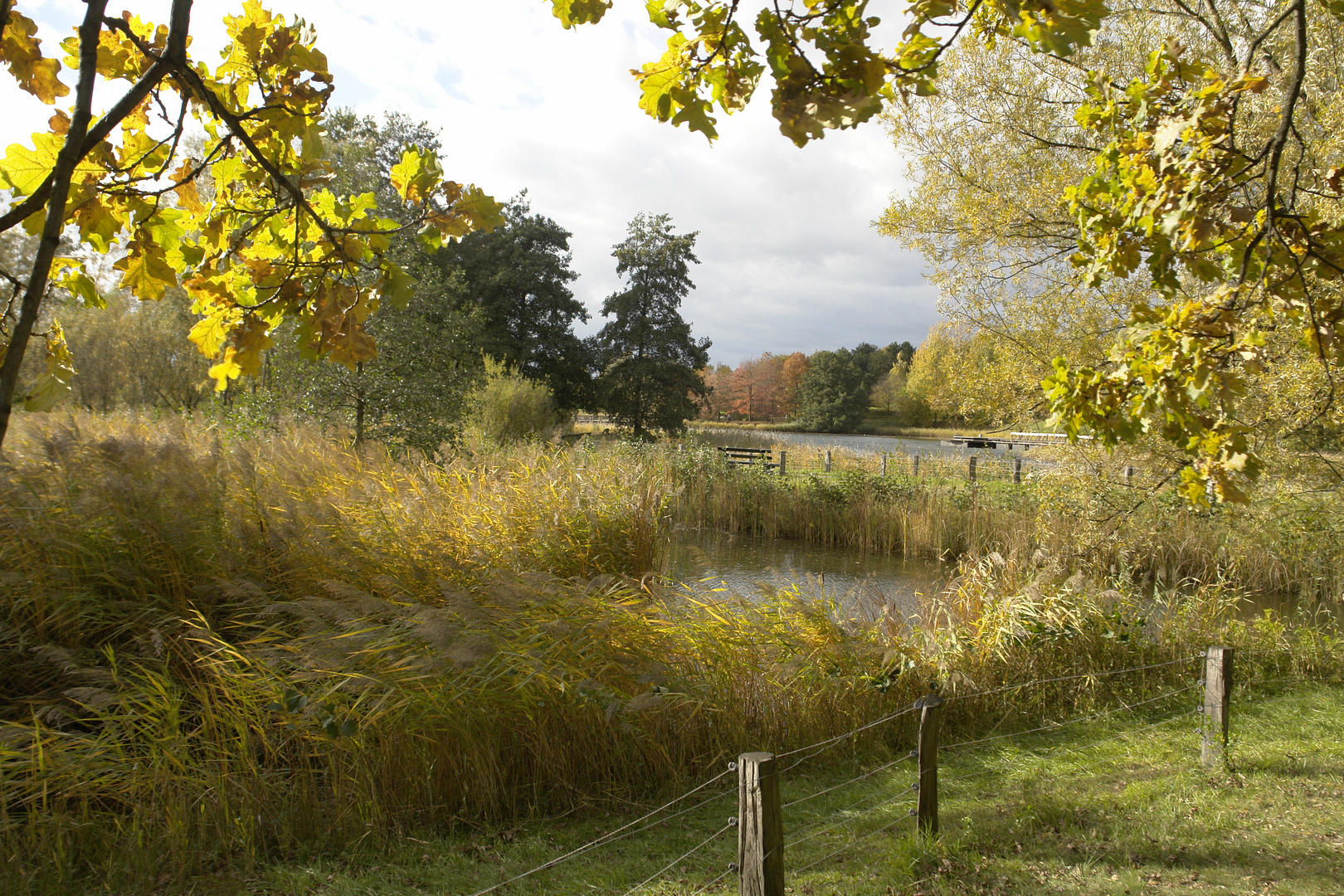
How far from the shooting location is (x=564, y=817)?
3785 mm

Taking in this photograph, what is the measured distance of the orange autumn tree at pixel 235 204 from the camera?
1.78m

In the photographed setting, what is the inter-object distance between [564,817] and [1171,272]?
3.86 meters

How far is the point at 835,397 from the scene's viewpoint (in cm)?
6103

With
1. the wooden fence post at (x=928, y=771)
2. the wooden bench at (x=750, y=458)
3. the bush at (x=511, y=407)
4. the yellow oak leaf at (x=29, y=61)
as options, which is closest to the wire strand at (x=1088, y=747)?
the wooden fence post at (x=928, y=771)

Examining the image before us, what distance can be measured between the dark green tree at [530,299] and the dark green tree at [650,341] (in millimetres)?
1457

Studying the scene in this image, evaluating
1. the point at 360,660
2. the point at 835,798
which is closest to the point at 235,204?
the point at 360,660

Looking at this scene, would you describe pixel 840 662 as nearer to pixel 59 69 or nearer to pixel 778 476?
pixel 59 69

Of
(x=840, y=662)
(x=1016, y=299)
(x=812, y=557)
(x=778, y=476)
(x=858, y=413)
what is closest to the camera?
(x=840, y=662)

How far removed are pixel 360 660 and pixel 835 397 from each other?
59314 millimetres

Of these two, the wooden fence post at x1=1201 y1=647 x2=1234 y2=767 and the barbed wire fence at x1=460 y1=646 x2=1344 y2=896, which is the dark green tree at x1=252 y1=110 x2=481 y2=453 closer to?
the barbed wire fence at x1=460 y1=646 x2=1344 y2=896

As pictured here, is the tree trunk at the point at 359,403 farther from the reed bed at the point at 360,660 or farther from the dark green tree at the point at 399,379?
the reed bed at the point at 360,660

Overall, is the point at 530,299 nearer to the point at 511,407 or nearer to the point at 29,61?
the point at 511,407

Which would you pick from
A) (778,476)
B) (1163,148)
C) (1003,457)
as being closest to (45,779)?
(1163,148)

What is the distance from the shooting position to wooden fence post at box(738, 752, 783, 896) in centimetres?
244
